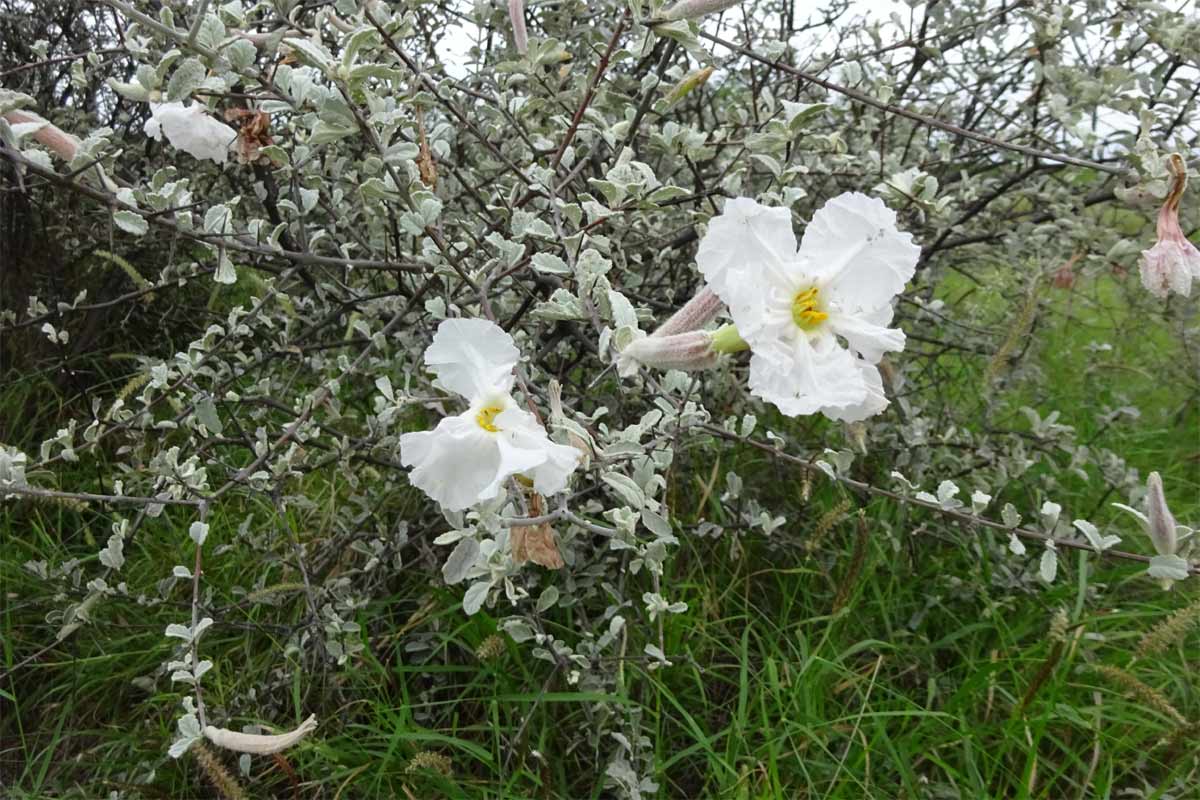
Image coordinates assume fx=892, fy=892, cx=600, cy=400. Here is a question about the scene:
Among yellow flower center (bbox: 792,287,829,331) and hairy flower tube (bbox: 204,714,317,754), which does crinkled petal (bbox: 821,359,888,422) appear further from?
hairy flower tube (bbox: 204,714,317,754)

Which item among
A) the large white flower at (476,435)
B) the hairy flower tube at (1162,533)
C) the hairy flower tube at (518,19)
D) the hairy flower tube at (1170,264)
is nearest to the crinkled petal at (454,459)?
the large white flower at (476,435)

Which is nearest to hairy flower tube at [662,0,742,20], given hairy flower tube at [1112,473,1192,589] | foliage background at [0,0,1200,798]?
foliage background at [0,0,1200,798]

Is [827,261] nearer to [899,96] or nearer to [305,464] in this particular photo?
[305,464]

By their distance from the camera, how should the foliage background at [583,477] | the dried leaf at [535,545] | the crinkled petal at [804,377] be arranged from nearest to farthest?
the crinkled petal at [804,377], the dried leaf at [535,545], the foliage background at [583,477]

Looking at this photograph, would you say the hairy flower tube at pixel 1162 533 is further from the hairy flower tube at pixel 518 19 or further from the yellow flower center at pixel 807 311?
the hairy flower tube at pixel 518 19

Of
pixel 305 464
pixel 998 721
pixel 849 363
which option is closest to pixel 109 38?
pixel 305 464

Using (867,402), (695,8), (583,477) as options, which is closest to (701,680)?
(583,477)

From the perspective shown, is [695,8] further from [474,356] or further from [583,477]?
[583,477]
